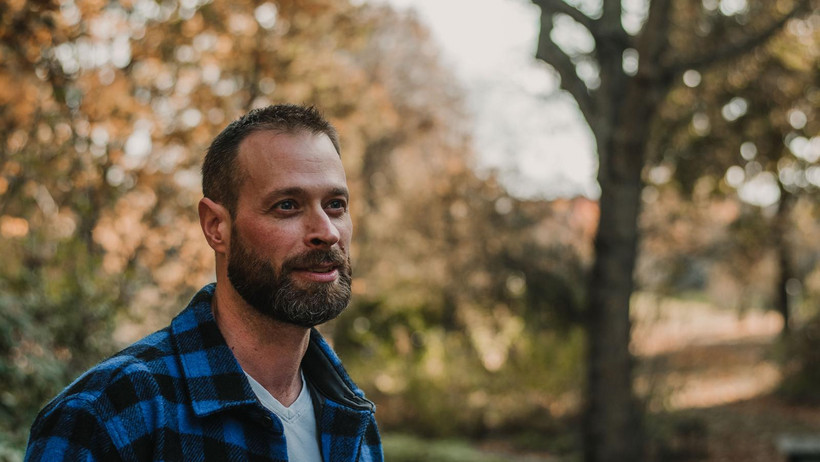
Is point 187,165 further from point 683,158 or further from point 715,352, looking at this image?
point 715,352

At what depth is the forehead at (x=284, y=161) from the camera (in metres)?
1.73

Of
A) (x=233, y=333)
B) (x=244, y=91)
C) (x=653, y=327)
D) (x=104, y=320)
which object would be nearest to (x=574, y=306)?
(x=653, y=327)

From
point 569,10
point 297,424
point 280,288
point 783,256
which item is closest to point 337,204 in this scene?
point 280,288

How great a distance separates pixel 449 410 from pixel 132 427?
10.4 m

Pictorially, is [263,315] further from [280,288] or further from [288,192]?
[288,192]

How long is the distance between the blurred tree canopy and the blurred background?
0.09 ft

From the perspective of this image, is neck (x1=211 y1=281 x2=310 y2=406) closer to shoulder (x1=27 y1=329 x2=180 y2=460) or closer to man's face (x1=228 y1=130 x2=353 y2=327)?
man's face (x1=228 y1=130 x2=353 y2=327)

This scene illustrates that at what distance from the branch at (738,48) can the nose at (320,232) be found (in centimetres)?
650

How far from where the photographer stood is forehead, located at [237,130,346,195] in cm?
173

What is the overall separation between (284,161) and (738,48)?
6.77 meters

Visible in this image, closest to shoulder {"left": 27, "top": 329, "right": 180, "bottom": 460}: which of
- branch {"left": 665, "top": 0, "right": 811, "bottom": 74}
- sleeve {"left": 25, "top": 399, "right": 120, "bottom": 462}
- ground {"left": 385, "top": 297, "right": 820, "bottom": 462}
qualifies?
sleeve {"left": 25, "top": 399, "right": 120, "bottom": 462}

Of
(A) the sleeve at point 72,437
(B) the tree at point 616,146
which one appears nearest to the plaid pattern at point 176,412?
(A) the sleeve at point 72,437

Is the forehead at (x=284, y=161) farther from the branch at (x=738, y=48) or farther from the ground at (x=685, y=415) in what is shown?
the ground at (x=685, y=415)

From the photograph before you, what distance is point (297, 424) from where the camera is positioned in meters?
1.79
